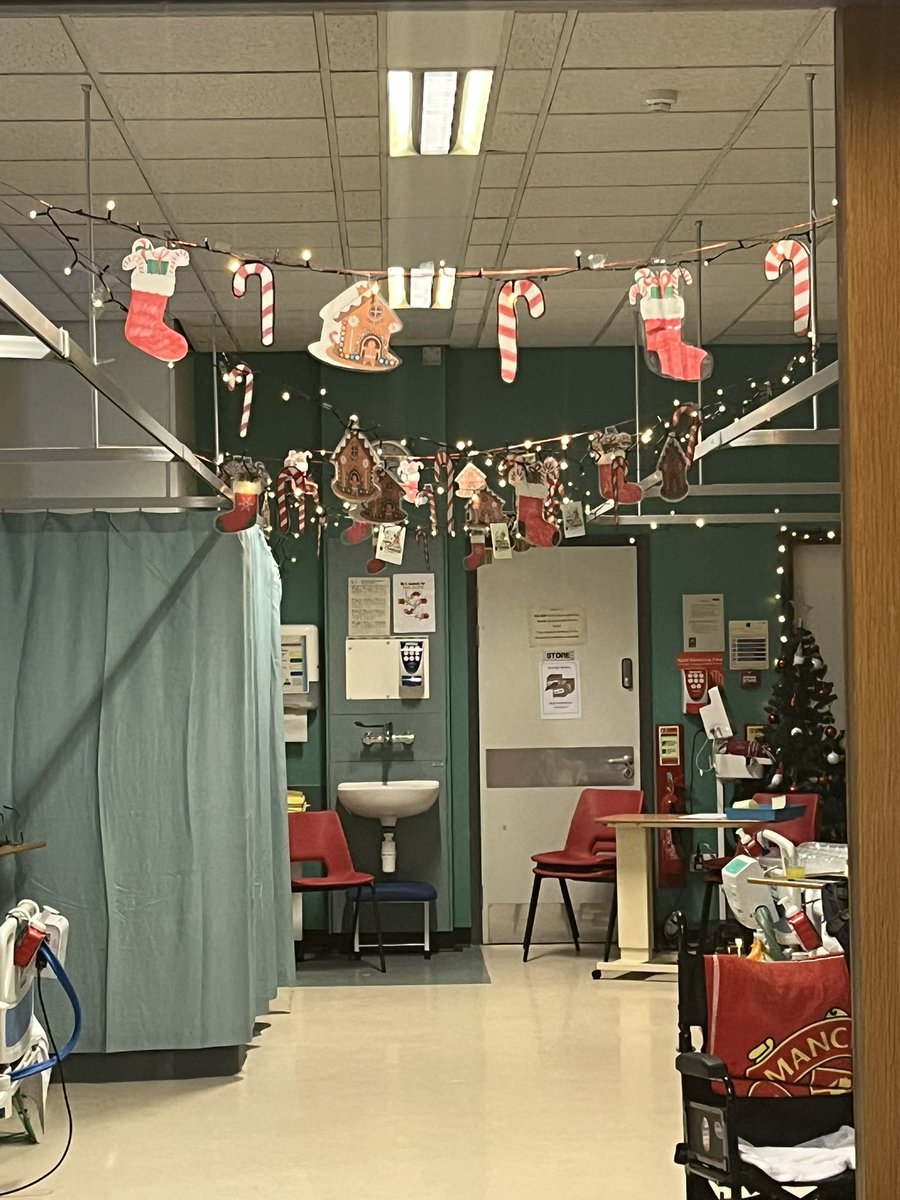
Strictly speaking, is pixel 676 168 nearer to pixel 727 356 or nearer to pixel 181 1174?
pixel 727 356

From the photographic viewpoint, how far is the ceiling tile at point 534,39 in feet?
12.8

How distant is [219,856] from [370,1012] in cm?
134

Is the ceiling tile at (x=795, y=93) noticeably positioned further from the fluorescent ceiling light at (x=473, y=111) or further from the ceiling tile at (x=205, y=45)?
the ceiling tile at (x=205, y=45)

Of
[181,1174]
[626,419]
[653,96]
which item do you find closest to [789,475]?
[626,419]

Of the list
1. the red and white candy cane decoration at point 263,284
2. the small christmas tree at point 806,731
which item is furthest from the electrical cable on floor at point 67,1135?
the small christmas tree at point 806,731

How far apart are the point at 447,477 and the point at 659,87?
11.4ft

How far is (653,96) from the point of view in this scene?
4.57 meters

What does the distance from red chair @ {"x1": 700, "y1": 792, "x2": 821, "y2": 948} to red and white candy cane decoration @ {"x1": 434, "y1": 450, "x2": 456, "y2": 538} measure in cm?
202

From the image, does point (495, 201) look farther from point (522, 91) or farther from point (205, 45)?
point (205, 45)

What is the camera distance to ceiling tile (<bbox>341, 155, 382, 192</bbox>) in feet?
16.7

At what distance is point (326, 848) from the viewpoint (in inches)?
309

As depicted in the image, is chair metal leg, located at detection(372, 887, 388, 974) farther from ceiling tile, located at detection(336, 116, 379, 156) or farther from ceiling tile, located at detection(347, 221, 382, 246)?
ceiling tile, located at detection(336, 116, 379, 156)

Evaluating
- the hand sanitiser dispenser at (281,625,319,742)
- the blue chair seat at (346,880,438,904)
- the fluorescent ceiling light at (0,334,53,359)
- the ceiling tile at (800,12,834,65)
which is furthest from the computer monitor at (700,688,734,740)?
the ceiling tile at (800,12,834,65)

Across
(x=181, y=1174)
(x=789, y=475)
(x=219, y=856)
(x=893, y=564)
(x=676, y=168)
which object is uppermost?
(x=676, y=168)
